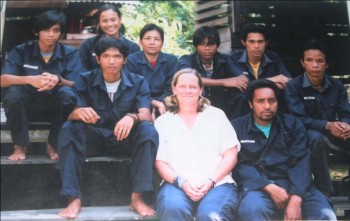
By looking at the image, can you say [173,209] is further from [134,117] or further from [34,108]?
[34,108]

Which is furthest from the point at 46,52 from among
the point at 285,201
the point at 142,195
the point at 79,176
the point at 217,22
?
the point at 217,22

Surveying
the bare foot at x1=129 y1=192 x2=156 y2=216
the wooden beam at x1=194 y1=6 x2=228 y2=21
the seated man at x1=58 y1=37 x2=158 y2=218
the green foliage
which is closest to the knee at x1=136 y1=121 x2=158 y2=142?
the seated man at x1=58 y1=37 x2=158 y2=218

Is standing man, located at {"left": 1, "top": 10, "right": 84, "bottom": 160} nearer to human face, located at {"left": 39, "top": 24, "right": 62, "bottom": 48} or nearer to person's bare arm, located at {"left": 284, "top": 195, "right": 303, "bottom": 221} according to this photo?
human face, located at {"left": 39, "top": 24, "right": 62, "bottom": 48}

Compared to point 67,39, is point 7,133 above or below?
below

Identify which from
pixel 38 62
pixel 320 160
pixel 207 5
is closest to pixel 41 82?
pixel 38 62

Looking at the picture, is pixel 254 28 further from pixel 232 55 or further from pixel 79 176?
pixel 79 176

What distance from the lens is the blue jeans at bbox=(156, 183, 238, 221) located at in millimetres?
2398

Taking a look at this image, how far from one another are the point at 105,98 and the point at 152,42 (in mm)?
825

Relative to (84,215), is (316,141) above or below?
above

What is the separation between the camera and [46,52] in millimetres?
3342

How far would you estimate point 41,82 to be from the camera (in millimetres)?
3041

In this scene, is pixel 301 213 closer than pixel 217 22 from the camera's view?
Yes

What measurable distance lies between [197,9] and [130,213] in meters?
4.39

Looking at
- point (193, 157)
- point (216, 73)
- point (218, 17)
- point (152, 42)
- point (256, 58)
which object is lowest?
point (193, 157)
